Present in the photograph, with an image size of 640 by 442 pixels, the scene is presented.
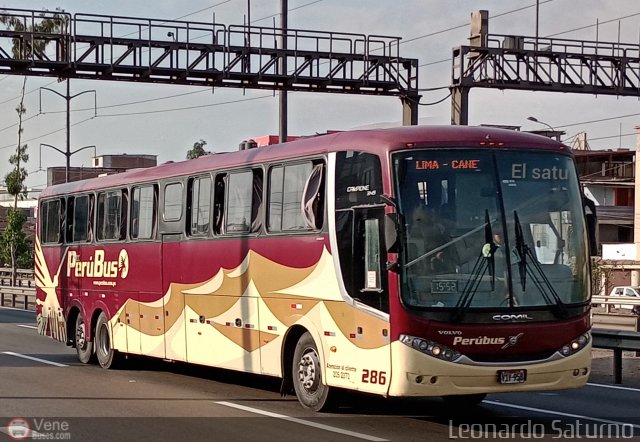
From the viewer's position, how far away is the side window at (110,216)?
64.5ft

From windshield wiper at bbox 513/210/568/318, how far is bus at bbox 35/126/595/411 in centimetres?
1

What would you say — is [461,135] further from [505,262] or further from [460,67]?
[460,67]

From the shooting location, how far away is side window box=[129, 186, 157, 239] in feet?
60.4

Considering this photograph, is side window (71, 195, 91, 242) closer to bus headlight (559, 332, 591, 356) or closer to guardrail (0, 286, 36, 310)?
bus headlight (559, 332, 591, 356)

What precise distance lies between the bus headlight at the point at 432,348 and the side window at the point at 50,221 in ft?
41.4

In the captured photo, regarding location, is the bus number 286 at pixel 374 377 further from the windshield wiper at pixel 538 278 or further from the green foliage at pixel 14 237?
the green foliage at pixel 14 237

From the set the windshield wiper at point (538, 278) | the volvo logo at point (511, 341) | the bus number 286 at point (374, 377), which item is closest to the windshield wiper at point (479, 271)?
the windshield wiper at point (538, 278)

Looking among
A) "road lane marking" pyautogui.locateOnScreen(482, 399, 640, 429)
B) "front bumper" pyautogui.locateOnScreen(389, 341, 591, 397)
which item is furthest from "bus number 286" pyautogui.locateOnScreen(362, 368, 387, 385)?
"road lane marking" pyautogui.locateOnScreen(482, 399, 640, 429)

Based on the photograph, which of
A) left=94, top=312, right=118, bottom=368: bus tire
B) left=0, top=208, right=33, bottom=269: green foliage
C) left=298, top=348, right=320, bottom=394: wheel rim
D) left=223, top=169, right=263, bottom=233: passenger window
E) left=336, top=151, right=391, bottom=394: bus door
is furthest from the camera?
left=0, top=208, right=33, bottom=269: green foliage

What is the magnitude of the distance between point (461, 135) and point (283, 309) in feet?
11.1

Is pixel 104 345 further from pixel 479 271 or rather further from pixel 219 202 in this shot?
pixel 479 271

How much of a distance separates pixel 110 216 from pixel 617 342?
891 centimetres

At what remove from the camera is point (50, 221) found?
23359mm

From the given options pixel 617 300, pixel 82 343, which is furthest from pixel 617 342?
pixel 617 300
